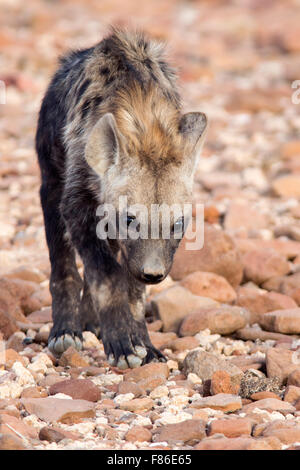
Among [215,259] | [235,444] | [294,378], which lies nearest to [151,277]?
[294,378]

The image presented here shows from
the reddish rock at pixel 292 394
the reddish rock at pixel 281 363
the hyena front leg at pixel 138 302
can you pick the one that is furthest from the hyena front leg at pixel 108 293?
the reddish rock at pixel 292 394

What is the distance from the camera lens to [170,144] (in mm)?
5145

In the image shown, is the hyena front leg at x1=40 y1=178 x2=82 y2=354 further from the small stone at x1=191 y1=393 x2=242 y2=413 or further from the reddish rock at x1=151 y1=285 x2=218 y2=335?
the small stone at x1=191 y1=393 x2=242 y2=413

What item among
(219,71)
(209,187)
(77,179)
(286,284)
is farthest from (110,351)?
(219,71)

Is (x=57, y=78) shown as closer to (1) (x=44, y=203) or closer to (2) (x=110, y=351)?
(1) (x=44, y=203)

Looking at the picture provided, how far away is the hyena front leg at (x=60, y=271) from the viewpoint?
6.07m

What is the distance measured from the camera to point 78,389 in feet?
15.4


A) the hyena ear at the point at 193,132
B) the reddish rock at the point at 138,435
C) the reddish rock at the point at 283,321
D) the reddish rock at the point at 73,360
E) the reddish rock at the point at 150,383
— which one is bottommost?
the reddish rock at the point at 138,435

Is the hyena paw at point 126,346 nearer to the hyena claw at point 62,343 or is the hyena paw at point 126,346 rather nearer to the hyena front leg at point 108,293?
the hyena front leg at point 108,293

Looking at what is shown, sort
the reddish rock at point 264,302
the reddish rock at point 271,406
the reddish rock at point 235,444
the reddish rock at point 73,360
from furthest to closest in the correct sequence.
Answer: 1. the reddish rock at point 264,302
2. the reddish rock at point 73,360
3. the reddish rock at point 271,406
4. the reddish rock at point 235,444

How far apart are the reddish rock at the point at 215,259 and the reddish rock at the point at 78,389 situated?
8.57 ft

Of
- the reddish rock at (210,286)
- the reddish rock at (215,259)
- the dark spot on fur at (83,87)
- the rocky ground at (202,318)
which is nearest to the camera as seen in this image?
the rocky ground at (202,318)

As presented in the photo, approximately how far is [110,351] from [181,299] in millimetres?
1167

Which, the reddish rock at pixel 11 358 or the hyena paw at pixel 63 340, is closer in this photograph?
the reddish rock at pixel 11 358
